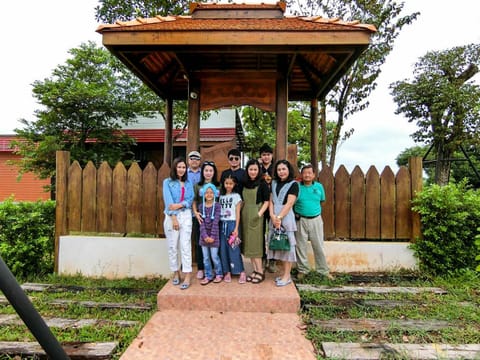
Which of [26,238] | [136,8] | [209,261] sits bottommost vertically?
[209,261]

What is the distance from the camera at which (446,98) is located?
1297 centimetres

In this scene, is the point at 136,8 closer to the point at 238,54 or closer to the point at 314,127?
the point at 238,54

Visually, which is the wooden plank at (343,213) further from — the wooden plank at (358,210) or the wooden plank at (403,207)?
the wooden plank at (403,207)

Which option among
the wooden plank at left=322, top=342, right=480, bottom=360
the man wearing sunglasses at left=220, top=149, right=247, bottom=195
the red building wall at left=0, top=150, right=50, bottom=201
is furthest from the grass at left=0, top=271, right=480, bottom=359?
the red building wall at left=0, top=150, right=50, bottom=201

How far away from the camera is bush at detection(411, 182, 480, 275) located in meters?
4.09

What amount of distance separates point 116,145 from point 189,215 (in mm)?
7354

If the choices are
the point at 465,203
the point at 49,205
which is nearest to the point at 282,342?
the point at 465,203

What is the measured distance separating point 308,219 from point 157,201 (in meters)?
2.29

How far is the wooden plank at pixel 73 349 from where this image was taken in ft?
7.91

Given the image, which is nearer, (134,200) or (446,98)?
(134,200)

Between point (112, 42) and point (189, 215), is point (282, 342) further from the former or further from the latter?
point (112, 42)

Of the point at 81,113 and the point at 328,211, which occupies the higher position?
the point at 81,113

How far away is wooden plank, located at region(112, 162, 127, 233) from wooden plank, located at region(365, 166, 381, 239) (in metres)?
3.73

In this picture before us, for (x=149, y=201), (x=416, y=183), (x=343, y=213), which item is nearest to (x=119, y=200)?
(x=149, y=201)
